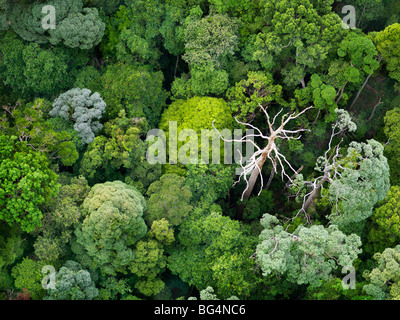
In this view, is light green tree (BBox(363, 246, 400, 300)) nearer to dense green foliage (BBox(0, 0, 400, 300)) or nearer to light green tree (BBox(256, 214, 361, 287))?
dense green foliage (BBox(0, 0, 400, 300))

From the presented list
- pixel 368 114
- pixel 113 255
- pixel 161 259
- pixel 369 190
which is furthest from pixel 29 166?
pixel 368 114

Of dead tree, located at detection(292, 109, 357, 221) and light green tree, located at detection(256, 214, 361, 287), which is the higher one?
dead tree, located at detection(292, 109, 357, 221)

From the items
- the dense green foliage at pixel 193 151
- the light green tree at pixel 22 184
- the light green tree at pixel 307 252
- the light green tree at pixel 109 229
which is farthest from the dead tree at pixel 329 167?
the light green tree at pixel 22 184

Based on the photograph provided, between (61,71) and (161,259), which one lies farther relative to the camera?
(61,71)

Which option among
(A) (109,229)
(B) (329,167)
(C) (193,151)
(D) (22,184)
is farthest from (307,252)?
(D) (22,184)

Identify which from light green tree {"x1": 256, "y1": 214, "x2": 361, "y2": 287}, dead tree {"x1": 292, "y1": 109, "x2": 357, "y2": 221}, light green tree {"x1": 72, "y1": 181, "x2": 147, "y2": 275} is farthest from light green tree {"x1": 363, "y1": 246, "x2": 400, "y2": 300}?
light green tree {"x1": 72, "y1": 181, "x2": 147, "y2": 275}
